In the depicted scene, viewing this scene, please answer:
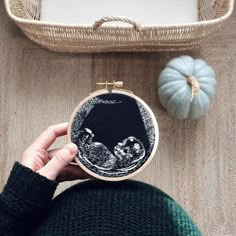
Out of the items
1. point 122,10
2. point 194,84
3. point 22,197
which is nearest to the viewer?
point 22,197

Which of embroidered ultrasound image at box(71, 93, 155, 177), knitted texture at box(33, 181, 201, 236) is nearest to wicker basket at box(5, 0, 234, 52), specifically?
embroidered ultrasound image at box(71, 93, 155, 177)

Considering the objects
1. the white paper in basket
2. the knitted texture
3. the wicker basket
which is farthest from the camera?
the white paper in basket

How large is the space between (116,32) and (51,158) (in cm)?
34

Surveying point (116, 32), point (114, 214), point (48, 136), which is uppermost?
point (116, 32)

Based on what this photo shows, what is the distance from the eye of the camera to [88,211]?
73 cm

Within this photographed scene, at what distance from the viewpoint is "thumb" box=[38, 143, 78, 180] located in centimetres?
75

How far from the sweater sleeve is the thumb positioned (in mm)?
17

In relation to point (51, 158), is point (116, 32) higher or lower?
higher

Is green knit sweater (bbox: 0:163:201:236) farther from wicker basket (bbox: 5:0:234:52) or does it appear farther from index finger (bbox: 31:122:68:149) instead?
wicker basket (bbox: 5:0:234:52)

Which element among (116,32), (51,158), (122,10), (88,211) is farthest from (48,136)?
(122,10)

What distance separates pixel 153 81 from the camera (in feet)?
3.82

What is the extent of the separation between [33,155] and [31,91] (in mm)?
387

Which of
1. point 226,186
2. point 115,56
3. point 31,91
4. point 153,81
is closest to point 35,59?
point 31,91

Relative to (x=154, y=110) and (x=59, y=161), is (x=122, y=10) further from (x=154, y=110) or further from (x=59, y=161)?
(x=59, y=161)
